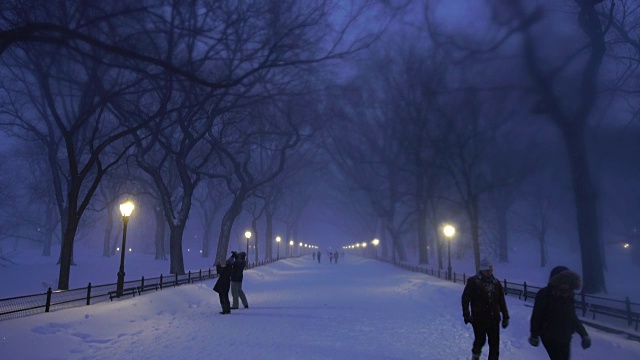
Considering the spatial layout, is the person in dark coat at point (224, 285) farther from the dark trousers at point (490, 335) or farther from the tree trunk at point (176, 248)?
the tree trunk at point (176, 248)

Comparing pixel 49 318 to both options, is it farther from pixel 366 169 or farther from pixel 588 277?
pixel 366 169

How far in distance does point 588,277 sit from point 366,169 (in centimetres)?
3445

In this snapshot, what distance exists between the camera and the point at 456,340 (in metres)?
10.4

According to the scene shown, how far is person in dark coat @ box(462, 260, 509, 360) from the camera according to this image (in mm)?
7305

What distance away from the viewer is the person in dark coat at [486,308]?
730cm

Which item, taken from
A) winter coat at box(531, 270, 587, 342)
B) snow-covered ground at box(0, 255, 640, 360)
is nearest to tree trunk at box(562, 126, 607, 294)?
snow-covered ground at box(0, 255, 640, 360)

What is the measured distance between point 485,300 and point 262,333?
571 cm

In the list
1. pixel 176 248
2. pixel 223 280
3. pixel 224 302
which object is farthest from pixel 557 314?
pixel 176 248

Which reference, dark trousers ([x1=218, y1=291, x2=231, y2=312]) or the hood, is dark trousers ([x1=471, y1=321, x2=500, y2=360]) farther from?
dark trousers ([x1=218, y1=291, x2=231, y2=312])

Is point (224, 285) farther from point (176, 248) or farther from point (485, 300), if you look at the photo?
point (176, 248)

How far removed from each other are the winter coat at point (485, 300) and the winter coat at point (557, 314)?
101cm

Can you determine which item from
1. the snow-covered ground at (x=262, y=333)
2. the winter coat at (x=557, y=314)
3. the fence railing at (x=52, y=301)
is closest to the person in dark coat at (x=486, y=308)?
the winter coat at (x=557, y=314)

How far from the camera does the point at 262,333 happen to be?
11.0 meters

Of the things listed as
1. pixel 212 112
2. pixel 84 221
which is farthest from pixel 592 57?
pixel 84 221
